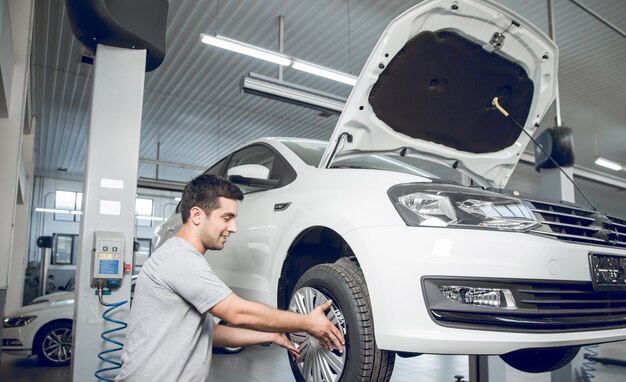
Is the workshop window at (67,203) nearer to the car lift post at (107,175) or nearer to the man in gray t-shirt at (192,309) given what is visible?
the car lift post at (107,175)

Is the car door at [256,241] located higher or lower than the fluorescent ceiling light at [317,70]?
lower

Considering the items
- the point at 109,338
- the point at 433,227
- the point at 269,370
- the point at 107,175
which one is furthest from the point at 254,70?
the point at 433,227

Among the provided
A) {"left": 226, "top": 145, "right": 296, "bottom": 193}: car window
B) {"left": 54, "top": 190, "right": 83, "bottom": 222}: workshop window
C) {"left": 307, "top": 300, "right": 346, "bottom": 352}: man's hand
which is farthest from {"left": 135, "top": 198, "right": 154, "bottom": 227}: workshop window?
{"left": 307, "top": 300, "right": 346, "bottom": 352}: man's hand

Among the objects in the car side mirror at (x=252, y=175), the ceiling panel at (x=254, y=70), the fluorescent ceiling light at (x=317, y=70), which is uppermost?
the ceiling panel at (x=254, y=70)

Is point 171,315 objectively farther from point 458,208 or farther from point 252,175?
point 458,208

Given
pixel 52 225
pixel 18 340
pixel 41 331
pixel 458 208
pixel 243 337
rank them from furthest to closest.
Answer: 1. pixel 52 225
2. pixel 41 331
3. pixel 18 340
4. pixel 243 337
5. pixel 458 208

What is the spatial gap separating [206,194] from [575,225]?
1436 mm

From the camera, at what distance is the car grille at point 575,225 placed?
1.72m

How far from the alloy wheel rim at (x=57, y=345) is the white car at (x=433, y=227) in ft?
12.7

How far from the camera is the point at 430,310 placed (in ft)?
5.04

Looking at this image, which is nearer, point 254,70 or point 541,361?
point 541,361

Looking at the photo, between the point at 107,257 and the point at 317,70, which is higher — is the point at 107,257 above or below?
below

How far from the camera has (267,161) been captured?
8.93 ft

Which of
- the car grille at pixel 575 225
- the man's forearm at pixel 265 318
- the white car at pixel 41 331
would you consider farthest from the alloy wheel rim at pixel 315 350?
the white car at pixel 41 331
